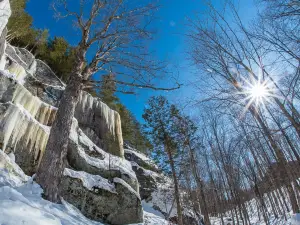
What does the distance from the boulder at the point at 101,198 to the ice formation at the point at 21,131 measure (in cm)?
139

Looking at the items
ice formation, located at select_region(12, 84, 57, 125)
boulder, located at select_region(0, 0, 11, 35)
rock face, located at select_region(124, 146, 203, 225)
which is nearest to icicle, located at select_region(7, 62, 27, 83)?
boulder, located at select_region(0, 0, 11, 35)

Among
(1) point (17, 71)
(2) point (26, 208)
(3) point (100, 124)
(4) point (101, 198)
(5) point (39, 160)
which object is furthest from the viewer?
(3) point (100, 124)

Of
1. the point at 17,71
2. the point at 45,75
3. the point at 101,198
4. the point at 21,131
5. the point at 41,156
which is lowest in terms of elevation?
the point at 101,198

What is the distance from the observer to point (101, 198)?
703cm

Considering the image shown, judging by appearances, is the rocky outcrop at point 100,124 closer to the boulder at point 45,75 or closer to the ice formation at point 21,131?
the boulder at point 45,75

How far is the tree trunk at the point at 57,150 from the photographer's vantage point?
118 inches

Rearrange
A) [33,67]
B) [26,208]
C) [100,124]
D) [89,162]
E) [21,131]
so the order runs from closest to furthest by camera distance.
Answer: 1. [26,208]
2. [21,131]
3. [89,162]
4. [100,124]
5. [33,67]

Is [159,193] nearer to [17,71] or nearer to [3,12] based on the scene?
[17,71]

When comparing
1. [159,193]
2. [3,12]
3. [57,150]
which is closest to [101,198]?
[57,150]

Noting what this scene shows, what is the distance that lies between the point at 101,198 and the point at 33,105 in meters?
4.85

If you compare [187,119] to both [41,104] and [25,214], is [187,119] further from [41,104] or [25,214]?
[25,214]

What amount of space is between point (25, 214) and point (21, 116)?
5.54m

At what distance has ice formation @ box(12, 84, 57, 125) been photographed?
7714 millimetres

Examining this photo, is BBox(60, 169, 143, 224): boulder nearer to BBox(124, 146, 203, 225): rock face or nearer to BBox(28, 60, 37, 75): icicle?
BBox(124, 146, 203, 225): rock face
